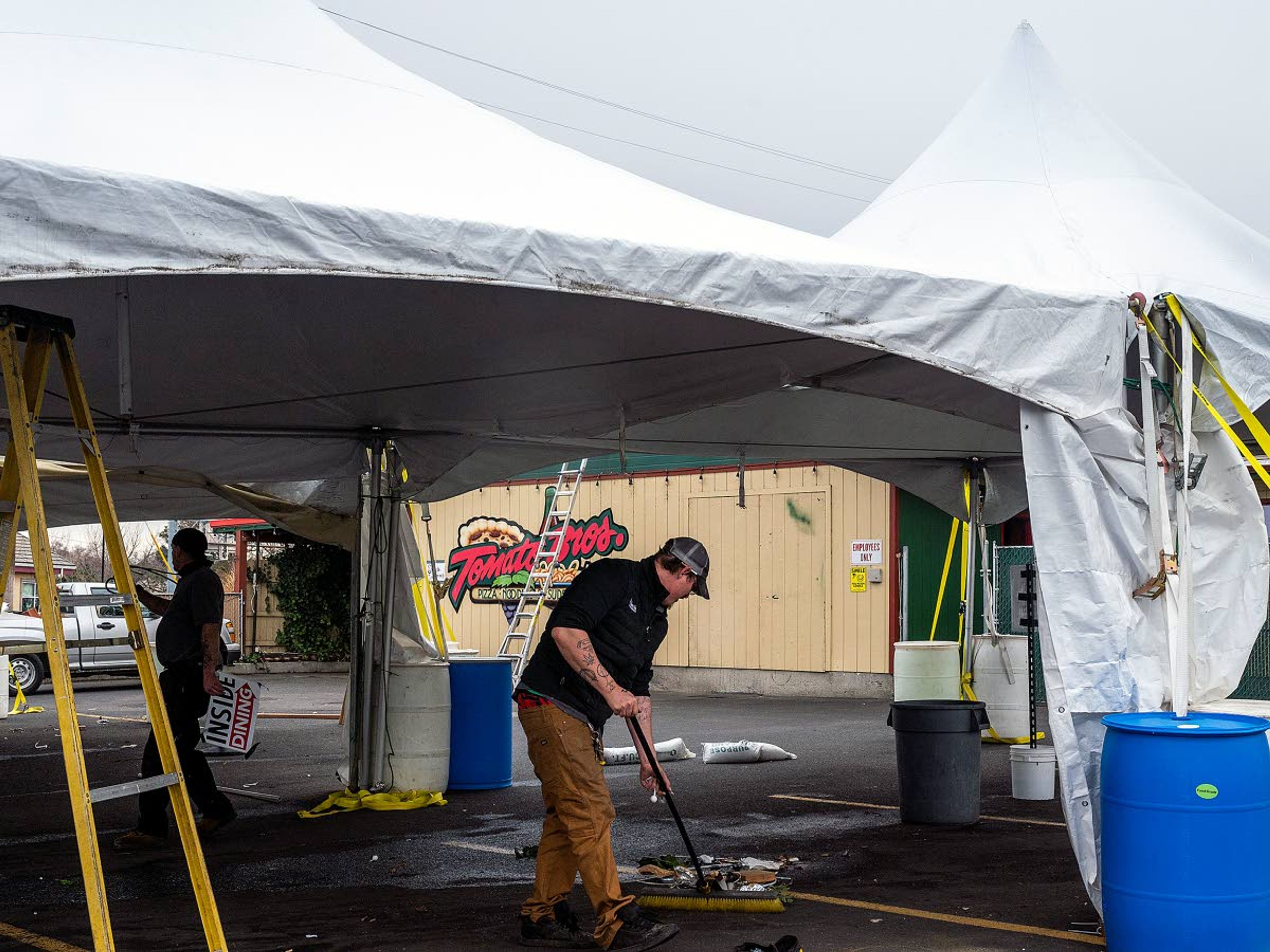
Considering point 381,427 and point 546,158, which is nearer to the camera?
point 546,158

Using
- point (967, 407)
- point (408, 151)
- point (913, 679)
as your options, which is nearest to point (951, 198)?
point (967, 407)

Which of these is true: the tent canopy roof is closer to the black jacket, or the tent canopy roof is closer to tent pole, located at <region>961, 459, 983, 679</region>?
the black jacket

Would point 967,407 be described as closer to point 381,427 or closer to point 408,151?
point 408,151

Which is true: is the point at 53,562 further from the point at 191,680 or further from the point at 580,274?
the point at 191,680

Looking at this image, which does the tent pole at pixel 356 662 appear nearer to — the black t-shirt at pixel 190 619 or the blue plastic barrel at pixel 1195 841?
the black t-shirt at pixel 190 619

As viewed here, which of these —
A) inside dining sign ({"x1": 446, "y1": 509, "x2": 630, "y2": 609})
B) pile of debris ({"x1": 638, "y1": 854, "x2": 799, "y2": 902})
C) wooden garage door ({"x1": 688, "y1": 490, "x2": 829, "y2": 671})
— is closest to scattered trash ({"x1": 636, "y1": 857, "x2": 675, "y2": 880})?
pile of debris ({"x1": 638, "y1": 854, "x2": 799, "y2": 902})

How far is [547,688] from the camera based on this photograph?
570 centimetres

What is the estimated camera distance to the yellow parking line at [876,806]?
343 inches

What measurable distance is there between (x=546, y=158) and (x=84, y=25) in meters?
2.06

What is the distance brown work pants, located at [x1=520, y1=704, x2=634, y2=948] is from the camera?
5.52 meters

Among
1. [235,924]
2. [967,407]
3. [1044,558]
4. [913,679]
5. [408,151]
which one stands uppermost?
[408,151]

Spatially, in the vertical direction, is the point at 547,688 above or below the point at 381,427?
below

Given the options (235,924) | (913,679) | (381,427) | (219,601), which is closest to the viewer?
(235,924)

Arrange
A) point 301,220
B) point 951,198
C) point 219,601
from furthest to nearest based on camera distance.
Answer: point 219,601 < point 951,198 < point 301,220
